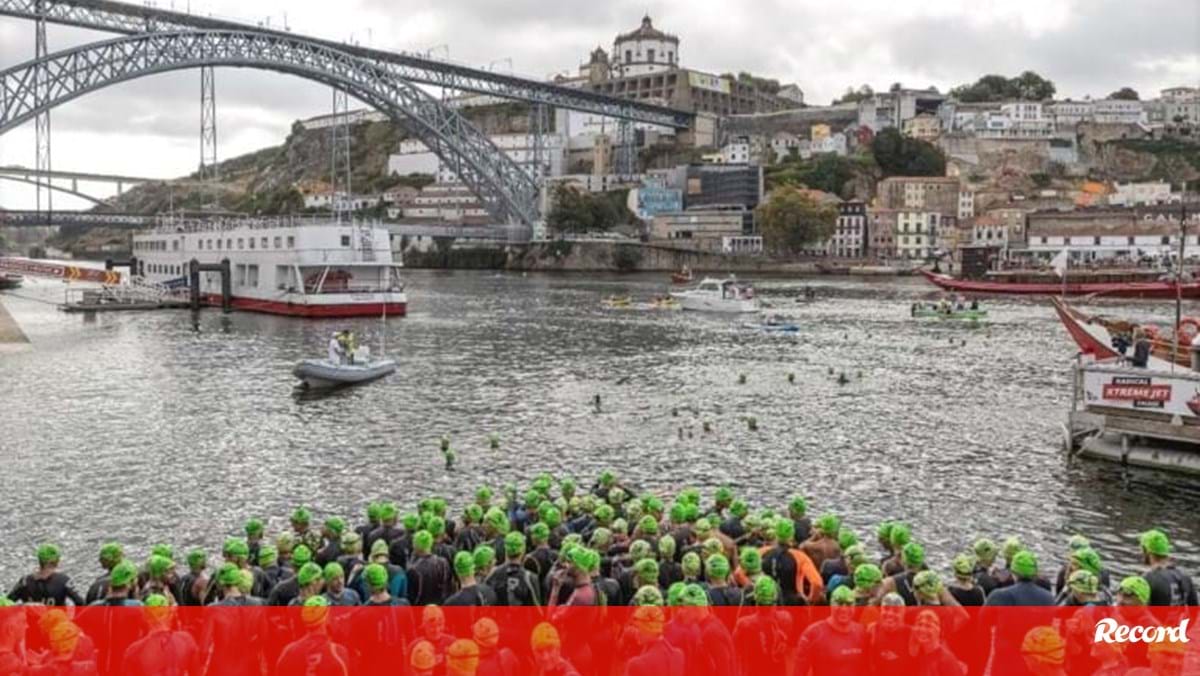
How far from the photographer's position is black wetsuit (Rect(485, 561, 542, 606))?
12312mm

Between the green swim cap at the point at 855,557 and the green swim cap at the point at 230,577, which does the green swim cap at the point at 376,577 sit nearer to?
the green swim cap at the point at 230,577

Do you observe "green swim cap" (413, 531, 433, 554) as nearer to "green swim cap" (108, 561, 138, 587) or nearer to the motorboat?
"green swim cap" (108, 561, 138, 587)

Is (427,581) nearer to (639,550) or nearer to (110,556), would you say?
(639,550)

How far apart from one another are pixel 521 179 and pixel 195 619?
15568 cm

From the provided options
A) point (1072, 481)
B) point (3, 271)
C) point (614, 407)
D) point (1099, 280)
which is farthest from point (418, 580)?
point (3, 271)

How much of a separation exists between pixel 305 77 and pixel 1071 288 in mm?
90975

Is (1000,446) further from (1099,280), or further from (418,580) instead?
(1099,280)

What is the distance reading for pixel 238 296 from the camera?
86.6 meters

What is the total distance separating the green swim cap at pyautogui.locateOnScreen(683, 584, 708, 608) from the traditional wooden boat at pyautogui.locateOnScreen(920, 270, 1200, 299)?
330ft

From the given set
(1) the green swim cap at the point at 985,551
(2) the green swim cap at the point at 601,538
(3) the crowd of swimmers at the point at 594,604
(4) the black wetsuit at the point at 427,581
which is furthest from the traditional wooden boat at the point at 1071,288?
(4) the black wetsuit at the point at 427,581

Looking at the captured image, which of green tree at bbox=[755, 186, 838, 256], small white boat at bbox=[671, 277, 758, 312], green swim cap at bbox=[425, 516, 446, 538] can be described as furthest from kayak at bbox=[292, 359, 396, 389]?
green tree at bbox=[755, 186, 838, 256]

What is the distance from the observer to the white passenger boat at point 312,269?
78.1 m

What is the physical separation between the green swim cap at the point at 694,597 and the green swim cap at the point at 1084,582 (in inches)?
161

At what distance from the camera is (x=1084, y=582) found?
10938 millimetres
